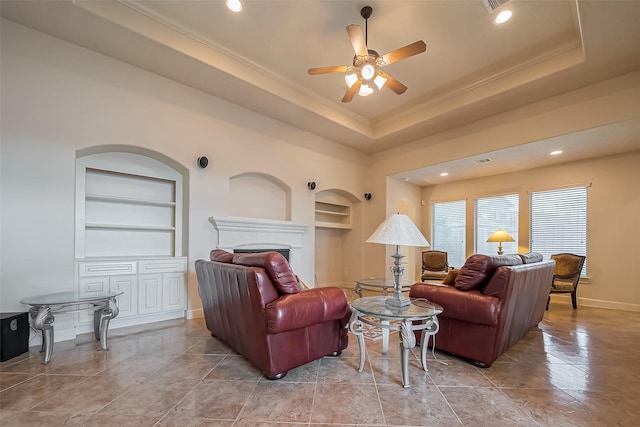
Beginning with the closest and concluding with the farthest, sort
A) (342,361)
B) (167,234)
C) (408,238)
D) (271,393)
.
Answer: (271,393) < (408,238) < (342,361) < (167,234)

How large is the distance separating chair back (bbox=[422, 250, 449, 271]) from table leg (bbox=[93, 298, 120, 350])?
227 inches

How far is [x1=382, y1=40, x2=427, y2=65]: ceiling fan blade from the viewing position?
2.75 meters

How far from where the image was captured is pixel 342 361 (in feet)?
8.42

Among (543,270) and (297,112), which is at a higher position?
(297,112)

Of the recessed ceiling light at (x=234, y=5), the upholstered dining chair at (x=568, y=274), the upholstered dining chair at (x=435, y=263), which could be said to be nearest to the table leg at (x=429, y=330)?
the recessed ceiling light at (x=234, y=5)

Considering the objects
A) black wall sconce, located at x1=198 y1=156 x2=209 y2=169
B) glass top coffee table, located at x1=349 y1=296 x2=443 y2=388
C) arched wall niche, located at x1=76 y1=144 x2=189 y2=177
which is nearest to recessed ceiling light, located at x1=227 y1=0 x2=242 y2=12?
black wall sconce, located at x1=198 y1=156 x2=209 y2=169

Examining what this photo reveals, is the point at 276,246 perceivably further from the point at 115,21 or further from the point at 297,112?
the point at 115,21

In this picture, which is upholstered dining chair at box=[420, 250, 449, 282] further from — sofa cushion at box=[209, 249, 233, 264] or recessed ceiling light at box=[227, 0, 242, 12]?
recessed ceiling light at box=[227, 0, 242, 12]

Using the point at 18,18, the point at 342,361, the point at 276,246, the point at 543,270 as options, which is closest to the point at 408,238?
the point at 342,361

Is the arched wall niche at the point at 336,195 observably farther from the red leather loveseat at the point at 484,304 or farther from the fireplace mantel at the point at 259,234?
the red leather loveseat at the point at 484,304

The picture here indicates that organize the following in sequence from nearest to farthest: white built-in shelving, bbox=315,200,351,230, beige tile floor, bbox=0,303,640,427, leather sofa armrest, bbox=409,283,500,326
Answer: beige tile floor, bbox=0,303,640,427
leather sofa armrest, bbox=409,283,500,326
white built-in shelving, bbox=315,200,351,230

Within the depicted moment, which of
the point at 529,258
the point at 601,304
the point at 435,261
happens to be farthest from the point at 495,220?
the point at 529,258

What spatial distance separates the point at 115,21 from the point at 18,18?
96 centimetres

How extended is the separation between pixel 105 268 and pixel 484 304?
411 cm
